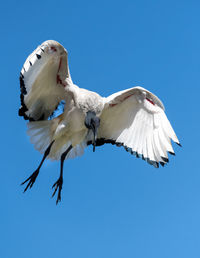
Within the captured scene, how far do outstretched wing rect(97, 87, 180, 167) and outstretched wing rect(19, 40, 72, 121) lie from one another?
72cm

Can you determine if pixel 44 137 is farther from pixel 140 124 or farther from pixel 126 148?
pixel 140 124

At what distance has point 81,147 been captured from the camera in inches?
333

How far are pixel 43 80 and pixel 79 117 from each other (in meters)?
0.70

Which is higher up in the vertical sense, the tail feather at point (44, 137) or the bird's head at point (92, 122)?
the bird's head at point (92, 122)

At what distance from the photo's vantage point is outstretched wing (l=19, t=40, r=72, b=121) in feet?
23.7

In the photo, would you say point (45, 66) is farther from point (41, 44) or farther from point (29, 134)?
point (29, 134)

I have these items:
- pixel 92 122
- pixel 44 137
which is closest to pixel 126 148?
pixel 92 122

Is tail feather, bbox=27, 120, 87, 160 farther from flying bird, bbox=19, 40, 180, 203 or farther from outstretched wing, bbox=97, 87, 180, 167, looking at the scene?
outstretched wing, bbox=97, 87, 180, 167

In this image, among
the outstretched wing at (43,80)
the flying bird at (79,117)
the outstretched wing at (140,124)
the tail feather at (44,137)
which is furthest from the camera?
the tail feather at (44,137)

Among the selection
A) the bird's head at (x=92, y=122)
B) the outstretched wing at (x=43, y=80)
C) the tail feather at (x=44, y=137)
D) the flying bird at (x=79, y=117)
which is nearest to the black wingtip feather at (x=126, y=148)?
the flying bird at (x=79, y=117)

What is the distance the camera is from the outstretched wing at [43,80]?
23.7 feet

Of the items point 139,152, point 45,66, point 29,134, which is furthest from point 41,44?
point 139,152

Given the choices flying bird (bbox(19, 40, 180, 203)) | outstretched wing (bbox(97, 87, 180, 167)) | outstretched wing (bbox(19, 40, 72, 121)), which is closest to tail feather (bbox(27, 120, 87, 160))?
flying bird (bbox(19, 40, 180, 203))

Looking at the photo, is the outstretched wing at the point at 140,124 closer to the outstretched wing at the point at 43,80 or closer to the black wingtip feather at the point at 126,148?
the black wingtip feather at the point at 126,148
